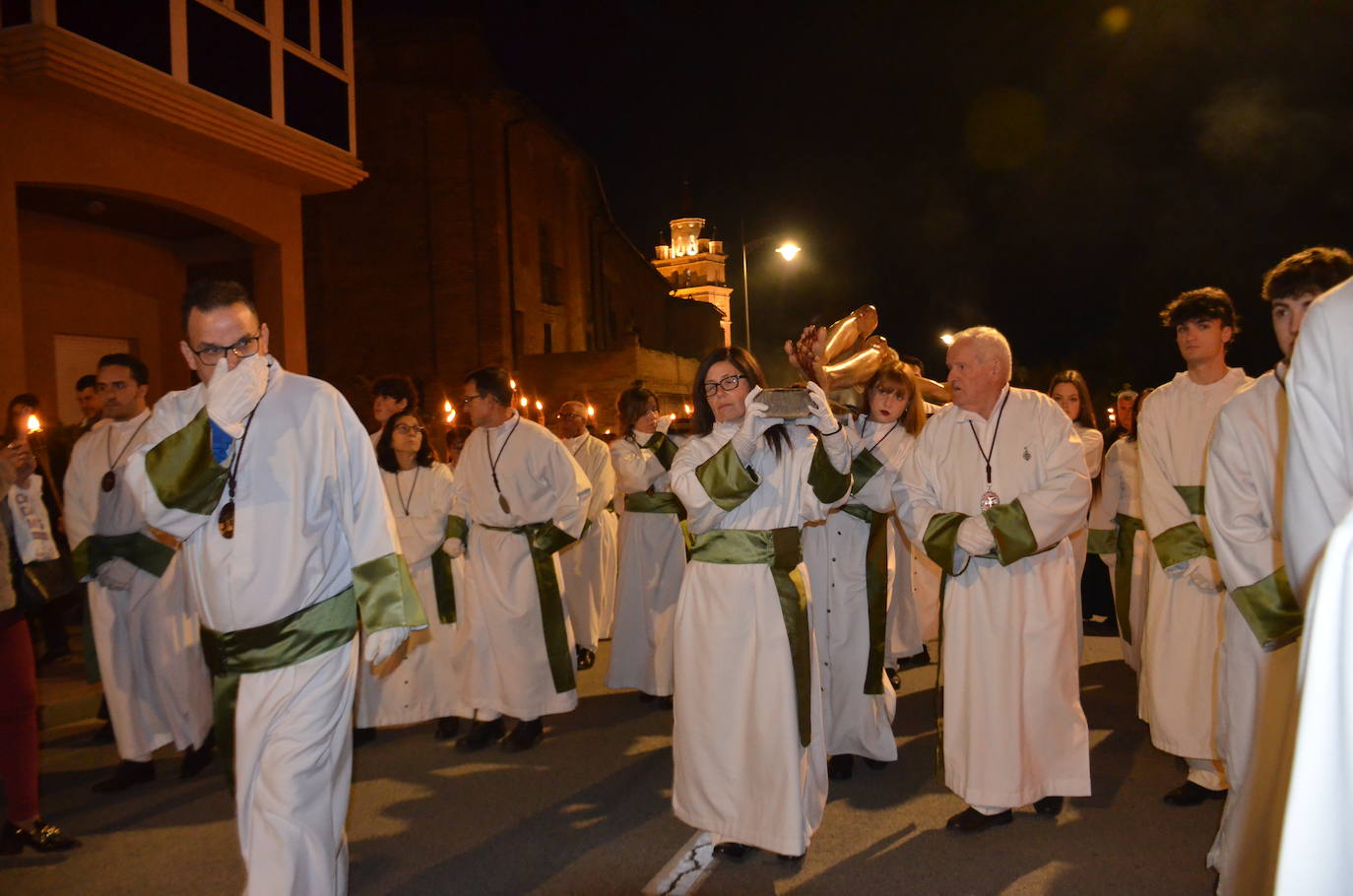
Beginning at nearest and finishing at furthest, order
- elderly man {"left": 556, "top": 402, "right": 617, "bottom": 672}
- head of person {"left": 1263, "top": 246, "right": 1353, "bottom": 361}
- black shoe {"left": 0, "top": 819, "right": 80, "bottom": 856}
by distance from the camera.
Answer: head of person {"left": 1263, "top": 246, "right": 1353, "bottom": 361} < black shoe {"left": 0, "top": 819, "right": 80, "bottom": 856} < elderly man {"left": 556, "top": 402, "right": 617, "bottom": 672}

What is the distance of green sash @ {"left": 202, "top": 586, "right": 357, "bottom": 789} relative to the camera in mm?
3051

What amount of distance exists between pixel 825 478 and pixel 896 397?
2268 millimetres

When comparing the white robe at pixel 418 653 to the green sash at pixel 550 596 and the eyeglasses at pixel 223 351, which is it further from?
the eyeglasses at pixel 223 351

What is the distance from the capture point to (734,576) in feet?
13.1

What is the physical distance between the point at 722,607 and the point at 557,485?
7.99ft

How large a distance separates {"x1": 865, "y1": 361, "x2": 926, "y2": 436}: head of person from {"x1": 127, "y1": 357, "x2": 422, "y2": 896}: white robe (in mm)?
3667

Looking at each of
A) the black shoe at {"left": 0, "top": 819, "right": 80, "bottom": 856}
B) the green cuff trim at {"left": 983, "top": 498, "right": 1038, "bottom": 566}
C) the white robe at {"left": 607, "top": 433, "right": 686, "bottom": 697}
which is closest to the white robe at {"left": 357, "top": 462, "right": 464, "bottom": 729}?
the white robe at {"left": 607, "top": 433, "right": 686, "bottom": 697}

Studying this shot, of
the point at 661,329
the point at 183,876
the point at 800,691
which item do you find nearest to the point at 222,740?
the point at 183,876

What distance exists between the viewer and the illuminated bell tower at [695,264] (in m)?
94.2

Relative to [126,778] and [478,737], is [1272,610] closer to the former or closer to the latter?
[478,737]

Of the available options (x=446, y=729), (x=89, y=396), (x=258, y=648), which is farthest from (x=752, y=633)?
(x=89, y=396)

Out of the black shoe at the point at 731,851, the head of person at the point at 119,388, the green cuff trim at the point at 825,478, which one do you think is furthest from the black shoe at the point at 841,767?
the head of person at the point at 119,388

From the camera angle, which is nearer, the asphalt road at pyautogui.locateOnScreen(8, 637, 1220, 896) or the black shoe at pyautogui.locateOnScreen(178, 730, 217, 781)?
the asphalt road at pyautogui.locateOnScreen(8, 637, 1220, 896)

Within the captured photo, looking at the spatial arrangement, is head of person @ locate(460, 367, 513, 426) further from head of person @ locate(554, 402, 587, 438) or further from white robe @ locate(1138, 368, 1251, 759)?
white robe @ locate(1138, 368, 1251, 759)
